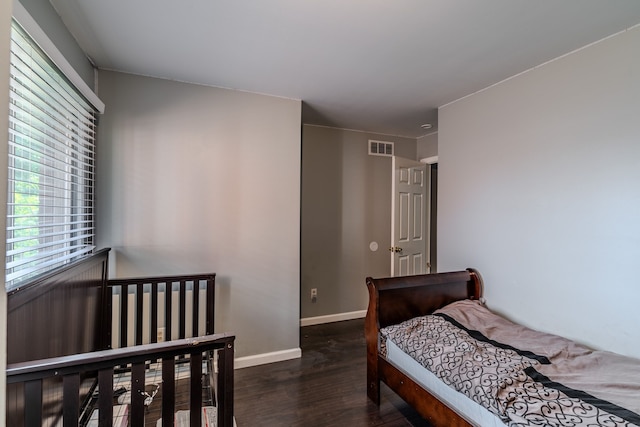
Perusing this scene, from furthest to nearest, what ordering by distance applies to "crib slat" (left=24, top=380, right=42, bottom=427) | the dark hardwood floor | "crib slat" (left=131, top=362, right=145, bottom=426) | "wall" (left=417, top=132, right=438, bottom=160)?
"wall" (left=417, top=132, right=438, bottom=160)
the dark hardwood floor
"crib slat" (left=131, top=362, right=145, bottom=426)
"crib slat" (left=24, top=380, right=42, bottom=427)

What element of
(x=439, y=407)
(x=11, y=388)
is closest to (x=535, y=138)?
(x=439, y=407)

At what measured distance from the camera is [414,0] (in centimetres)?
147

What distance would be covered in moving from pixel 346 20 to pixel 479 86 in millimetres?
1460

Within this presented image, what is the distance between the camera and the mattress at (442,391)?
138cm

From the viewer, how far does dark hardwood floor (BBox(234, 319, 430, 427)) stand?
1927mm

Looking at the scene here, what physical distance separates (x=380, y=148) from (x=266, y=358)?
9.57 feet

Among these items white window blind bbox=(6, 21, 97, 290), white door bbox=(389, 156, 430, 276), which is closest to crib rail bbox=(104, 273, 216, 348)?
white window blind bbox=(6, 21, 97, 290)

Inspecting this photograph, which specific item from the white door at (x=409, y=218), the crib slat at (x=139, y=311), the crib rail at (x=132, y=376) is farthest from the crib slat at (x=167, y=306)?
the white door at (x=409, y=218)

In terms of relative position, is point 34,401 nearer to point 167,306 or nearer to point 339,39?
point 167,306

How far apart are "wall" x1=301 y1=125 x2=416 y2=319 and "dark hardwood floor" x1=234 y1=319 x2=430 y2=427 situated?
2.92ft

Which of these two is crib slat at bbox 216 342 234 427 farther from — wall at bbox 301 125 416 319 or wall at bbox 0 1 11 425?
wall at bbox 301 125 416 319

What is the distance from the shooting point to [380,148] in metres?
4.04

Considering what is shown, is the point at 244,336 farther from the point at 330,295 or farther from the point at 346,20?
the point at 346,20

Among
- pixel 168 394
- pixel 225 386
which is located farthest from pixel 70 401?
pixel 225 386
